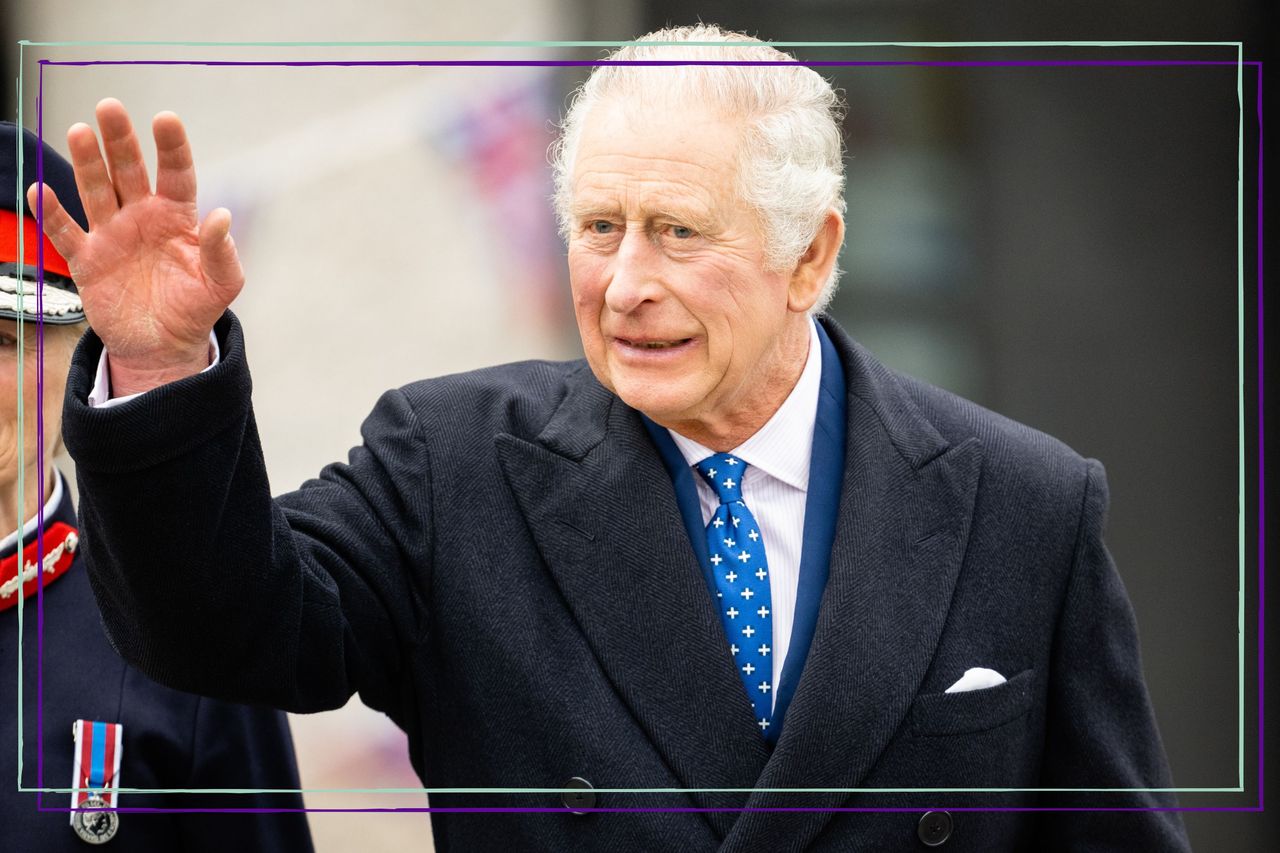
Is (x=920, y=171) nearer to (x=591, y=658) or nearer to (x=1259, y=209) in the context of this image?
(x=1259, y=209)

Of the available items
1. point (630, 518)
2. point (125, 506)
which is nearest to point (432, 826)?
point (630, 518)

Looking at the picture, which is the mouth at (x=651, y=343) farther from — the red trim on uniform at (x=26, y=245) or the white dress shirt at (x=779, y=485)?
the red trim on uniform at (x=26, y=245)

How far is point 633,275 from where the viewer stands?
1.94 meters

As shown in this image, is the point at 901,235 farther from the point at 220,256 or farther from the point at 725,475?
the point at 220,256

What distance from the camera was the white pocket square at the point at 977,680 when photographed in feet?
6.91

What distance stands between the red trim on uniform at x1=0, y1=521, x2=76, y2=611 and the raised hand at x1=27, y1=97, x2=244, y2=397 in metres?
0.54

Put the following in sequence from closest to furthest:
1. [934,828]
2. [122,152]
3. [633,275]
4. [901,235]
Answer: [122,152]
[633,275]
[934,828]
[901,235]

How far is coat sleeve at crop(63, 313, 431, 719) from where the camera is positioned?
1666 mm

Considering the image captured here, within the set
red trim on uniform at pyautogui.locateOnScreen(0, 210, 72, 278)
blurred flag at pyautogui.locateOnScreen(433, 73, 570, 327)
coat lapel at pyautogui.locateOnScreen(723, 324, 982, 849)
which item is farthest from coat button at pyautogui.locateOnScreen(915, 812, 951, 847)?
red trim on uniform at pyautogui.locateOnScreen(0, 210, 72, 278)

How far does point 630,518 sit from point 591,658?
203 mm

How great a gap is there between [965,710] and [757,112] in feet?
2.86

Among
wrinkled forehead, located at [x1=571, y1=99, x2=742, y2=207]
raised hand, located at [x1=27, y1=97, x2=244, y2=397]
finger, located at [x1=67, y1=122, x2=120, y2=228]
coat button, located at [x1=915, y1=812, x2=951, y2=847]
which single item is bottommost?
coat button, located at [x1=915, y1=812, x2=951, y2=847]

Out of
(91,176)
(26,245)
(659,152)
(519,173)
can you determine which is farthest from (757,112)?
(26,245)

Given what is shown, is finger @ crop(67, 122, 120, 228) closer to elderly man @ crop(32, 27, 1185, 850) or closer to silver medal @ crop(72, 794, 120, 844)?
elderly man @ crop(32, 27, 1185, 850)
